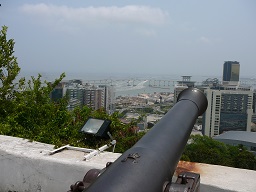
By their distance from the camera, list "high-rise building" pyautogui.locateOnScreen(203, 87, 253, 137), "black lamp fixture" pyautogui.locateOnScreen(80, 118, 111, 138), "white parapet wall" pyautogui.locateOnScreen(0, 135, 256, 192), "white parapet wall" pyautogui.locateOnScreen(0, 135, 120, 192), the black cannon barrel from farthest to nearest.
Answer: "high-rise building" pyautogui.locateOnScreen(203, 87, 253, 137), "black lamp fixture" pyautogui.locateOnScreen(80, 118, 111, 138), "white parapet wall" pyautogui.locateOnScreen(0, 135, 120, 192), "white parapet wall" pyautogui.locateOnScreen(0, 135, 256, 192), the black cannon barrel

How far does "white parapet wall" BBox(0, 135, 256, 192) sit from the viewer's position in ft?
8.11

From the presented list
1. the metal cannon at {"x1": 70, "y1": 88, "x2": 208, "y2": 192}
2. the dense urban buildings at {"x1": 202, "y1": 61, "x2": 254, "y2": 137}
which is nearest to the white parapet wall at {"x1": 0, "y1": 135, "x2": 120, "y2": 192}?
the metal cannon at {"x1": 70, "y1": 88, "x2": 208, "y2": 192}

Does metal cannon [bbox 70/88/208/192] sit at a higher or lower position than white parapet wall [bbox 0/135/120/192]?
higher

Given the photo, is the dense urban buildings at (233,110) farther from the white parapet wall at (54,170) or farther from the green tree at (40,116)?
the white parapet wall at (54,170)

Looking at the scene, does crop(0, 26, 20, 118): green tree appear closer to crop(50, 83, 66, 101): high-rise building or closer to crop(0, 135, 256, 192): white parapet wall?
crop(50, 83, 66, 101): high-rise building

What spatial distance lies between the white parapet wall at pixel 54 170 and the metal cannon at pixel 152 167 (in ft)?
1.20

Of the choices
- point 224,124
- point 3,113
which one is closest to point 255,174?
point 3,113

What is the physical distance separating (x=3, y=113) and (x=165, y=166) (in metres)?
4.72

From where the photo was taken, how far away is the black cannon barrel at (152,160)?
146cm

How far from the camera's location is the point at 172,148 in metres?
2.07

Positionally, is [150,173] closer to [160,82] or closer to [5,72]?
[5,72]

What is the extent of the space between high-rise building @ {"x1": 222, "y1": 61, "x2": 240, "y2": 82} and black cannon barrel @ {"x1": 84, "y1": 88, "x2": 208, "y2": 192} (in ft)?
367

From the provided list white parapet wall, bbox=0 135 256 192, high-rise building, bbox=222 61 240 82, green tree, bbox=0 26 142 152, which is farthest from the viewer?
high-rise building, bbox=222 61 240 82

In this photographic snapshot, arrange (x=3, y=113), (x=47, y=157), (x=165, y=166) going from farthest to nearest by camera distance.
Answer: (x=3, y=113) → (x=47, y=157) → (x=165, y=166)
